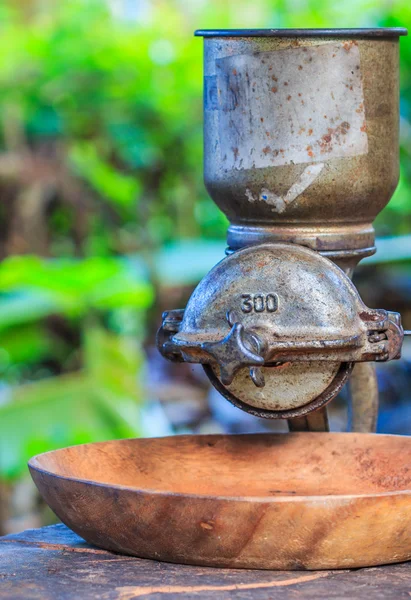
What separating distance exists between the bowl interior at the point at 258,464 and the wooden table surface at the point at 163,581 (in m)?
0.22

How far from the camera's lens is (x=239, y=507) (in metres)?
1.25

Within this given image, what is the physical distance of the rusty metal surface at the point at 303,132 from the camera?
1.48 m

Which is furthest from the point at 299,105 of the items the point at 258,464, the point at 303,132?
the point at 258,464

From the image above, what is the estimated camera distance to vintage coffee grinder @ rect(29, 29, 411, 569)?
129 cm

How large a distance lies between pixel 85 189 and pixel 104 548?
356cm

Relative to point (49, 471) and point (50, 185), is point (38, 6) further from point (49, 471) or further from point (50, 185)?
point (49, 471)

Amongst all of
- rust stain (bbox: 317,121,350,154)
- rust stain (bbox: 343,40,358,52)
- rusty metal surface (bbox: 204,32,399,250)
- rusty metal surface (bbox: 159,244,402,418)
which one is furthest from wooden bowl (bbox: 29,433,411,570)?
rust stain (bbox: 343,40,358,52)

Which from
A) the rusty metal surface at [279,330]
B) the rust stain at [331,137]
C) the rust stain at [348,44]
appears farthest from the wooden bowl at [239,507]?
the rust stain at [348,44]

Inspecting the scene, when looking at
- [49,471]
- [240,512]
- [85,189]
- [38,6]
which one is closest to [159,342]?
[49,471]

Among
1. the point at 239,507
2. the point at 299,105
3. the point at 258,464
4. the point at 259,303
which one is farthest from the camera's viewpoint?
the point at 258,464

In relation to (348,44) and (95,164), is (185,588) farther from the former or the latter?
(95,164)

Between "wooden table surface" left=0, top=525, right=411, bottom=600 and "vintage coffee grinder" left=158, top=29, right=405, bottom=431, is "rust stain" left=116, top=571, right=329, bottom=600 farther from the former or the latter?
"vintage coffee grinder" left=158, top=29, right=405, bottom=431

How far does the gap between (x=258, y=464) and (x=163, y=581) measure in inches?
16.6

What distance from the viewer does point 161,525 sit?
1.30 metres
